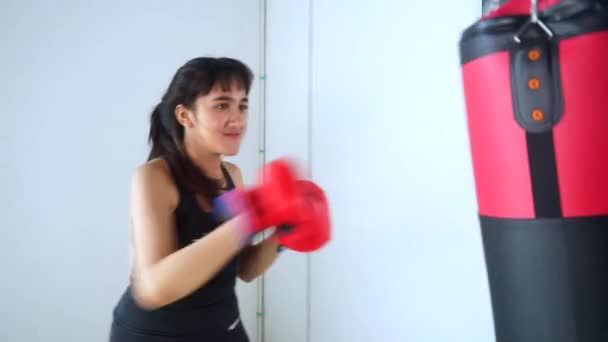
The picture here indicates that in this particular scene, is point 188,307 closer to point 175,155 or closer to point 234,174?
point 175,155

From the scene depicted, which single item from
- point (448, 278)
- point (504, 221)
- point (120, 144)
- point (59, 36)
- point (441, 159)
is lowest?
point (448, 278)

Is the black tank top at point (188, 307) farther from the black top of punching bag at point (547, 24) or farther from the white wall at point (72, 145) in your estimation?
the white wall at point (72, 145)

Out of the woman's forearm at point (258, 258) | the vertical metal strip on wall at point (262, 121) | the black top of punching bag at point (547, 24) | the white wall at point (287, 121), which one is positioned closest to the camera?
the black top of punching bag at point (547, 24)

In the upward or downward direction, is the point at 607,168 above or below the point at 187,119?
below

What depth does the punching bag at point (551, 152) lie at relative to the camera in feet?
1.55

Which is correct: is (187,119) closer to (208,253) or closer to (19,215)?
(208,253)

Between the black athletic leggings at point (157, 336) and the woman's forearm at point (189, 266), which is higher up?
the woman's forearm at point (189, 266)

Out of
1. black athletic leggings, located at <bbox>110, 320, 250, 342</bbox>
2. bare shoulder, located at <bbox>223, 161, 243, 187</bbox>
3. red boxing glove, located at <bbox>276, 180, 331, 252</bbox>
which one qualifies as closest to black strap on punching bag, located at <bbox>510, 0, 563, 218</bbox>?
red boxing glove, located at <bbox>276, 180, 331, 252</bbox>

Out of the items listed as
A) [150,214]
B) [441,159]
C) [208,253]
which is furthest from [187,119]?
[441,159]

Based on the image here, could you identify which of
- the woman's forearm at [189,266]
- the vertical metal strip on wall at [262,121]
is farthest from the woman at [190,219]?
the vertical metal strip on wall at [262,121]

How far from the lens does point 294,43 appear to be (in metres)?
1.59

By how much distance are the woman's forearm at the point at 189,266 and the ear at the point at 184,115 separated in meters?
0.34

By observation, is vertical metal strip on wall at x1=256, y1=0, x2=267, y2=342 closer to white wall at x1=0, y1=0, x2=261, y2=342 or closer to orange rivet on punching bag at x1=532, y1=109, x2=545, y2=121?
white wall at x1=0, y1=0, x2=261, y2=342

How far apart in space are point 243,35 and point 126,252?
105 cm
